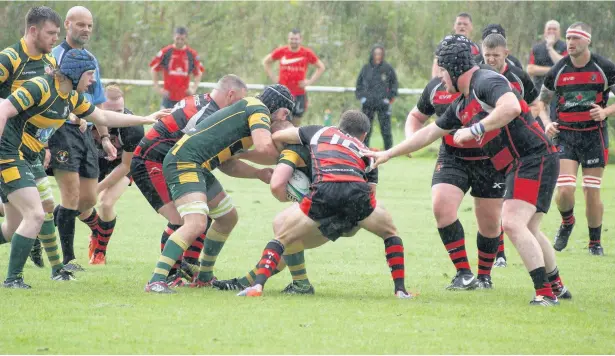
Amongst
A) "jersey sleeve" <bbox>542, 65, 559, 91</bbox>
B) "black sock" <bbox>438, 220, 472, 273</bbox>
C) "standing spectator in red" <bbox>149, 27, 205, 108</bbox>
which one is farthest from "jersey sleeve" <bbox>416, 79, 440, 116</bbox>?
"standing spectator in red" <bbox>149, 27, 205, 108</bbox>

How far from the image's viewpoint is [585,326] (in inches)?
260

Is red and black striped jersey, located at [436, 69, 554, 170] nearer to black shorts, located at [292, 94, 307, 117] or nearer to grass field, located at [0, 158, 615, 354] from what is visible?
grass field, located at [0, 158, 615, 354]

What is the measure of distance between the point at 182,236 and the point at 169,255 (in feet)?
0.56

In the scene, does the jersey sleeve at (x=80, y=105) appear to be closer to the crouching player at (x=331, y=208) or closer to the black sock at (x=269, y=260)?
the crouching player at (x=331, y=208)

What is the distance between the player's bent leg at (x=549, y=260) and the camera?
303 inches

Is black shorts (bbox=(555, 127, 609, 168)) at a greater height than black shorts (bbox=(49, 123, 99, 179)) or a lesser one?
lesser

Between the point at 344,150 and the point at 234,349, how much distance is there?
7.81 feet

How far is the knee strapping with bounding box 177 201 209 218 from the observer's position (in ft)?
25.5

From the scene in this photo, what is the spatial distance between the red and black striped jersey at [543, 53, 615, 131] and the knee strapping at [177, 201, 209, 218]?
484 centimetres

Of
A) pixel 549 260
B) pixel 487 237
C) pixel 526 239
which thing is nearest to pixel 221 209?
pixel 487 237

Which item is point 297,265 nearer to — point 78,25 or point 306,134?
point 306,134

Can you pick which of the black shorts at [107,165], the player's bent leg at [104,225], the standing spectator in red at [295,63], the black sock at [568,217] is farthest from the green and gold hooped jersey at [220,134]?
the standing spectator in red at [295,63]

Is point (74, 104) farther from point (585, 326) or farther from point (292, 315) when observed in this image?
point (585, 326)

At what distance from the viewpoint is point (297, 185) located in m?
8.03
